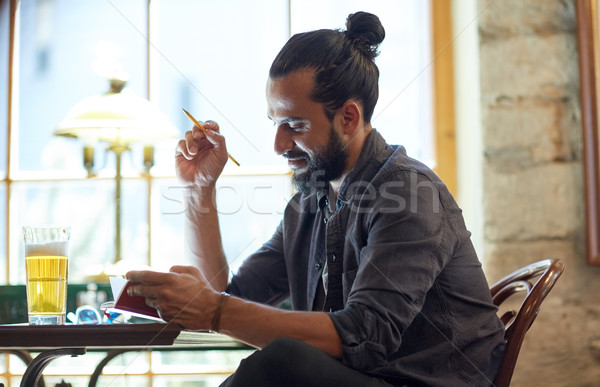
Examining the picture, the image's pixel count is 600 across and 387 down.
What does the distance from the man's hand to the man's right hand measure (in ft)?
1.75

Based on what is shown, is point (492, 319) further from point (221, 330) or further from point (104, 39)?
point (104, 39)

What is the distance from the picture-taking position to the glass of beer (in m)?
1.12

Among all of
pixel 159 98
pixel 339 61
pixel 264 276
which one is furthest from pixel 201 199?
pixel 159 98

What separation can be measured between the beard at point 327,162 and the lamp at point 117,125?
2.59ft

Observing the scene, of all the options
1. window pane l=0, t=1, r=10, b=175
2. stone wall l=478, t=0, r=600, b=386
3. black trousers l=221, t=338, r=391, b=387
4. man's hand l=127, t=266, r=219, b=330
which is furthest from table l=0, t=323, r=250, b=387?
window pane l=0, t=1, r=10, b=175

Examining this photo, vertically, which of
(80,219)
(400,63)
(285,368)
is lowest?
(285,368)

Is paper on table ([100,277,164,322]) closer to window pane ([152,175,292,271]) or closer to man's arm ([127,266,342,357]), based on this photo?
man's arm ([127,266,342,357])

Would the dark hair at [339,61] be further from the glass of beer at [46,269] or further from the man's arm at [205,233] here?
the glass of beer at [46,269]

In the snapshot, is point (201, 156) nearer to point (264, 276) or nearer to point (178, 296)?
point (264, 276)

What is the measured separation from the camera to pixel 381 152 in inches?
A: 53.5

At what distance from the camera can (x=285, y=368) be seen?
2.98 ft

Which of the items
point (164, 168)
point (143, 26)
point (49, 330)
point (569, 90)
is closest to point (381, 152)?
point (49, 330)

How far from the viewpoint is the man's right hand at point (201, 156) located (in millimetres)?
1503

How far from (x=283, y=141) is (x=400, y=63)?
40.5 inches
